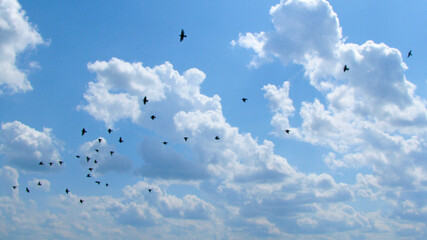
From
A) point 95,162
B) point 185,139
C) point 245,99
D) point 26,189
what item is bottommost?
point 26,189

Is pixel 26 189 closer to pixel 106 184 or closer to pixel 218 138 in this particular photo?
pixel 106 184

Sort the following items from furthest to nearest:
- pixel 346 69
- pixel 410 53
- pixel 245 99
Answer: pixel 245 99 < pixel 346 69 < pixel 410 53

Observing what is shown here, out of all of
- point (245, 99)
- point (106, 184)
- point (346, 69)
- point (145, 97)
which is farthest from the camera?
point (106, 184)

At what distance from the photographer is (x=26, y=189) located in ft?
224

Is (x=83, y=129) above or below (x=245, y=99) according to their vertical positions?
below

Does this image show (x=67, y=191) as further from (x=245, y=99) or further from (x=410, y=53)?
(x=410, y=53)

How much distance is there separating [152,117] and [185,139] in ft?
35.4

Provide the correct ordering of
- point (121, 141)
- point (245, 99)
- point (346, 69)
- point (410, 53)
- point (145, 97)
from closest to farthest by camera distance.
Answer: point (410, 53)
point (346, 69)
point (145, 97)
point (245, 99)
point (121, 141)

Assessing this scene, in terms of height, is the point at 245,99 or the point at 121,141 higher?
the point at 245,99

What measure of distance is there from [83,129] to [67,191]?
49.2ft

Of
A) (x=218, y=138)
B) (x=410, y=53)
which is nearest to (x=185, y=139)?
(x=218, y=138)

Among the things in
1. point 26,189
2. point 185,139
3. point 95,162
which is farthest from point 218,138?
point 26,189

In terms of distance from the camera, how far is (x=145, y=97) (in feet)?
178

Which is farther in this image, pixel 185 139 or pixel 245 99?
pixel 185 139
